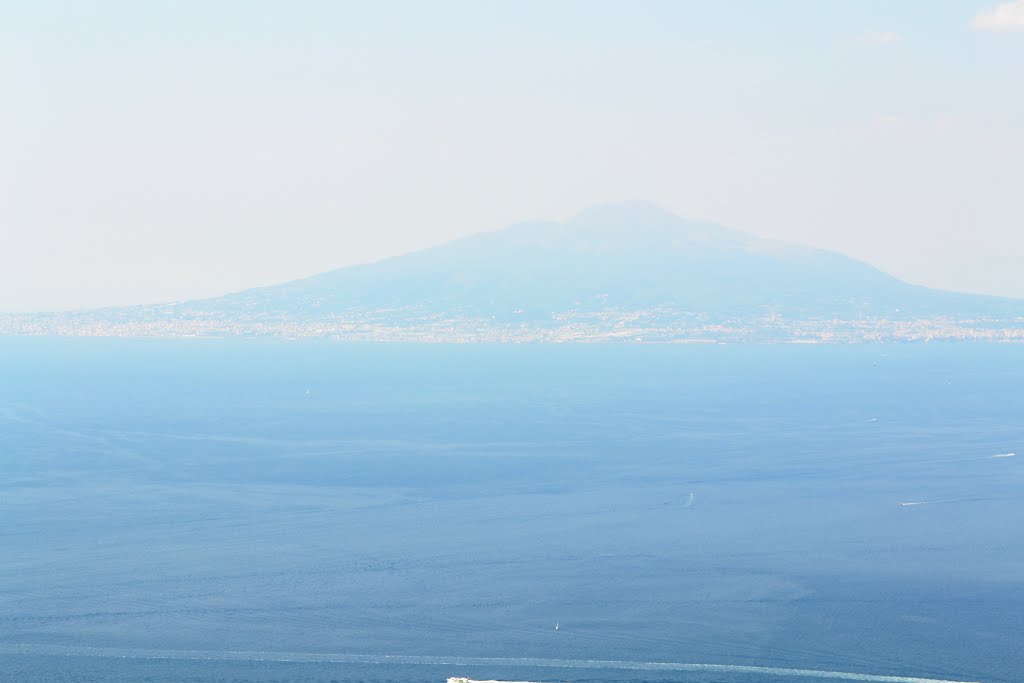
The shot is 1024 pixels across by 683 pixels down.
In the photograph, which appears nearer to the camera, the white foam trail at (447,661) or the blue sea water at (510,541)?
the white foam trail at (447,661)

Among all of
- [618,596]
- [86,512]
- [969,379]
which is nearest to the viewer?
[618,596]

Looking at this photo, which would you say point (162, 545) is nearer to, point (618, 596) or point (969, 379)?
→ point (618, 596)

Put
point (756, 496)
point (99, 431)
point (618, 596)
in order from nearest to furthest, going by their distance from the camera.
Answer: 1. point (618, 596)
2. point (756, 496)
3. point (99, 431)

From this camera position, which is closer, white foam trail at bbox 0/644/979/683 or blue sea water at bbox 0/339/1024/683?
white foam trail at bbox 0/644/979/683

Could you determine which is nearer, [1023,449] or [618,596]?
[618,596]

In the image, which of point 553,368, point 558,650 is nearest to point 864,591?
point 558,650
